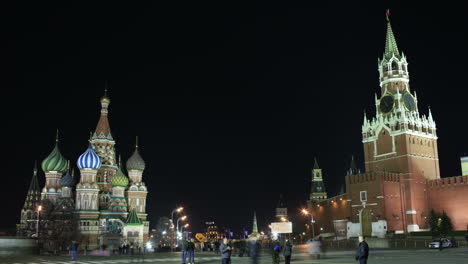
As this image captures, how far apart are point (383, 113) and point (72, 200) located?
50.9 meters

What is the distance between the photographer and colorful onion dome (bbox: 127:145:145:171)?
281 feet

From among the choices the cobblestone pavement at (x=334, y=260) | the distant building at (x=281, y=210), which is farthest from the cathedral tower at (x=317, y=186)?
the cobblestone pavement at (x=334, y=260)

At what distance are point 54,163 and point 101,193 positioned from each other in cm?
1269

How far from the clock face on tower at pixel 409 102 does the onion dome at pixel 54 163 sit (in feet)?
190

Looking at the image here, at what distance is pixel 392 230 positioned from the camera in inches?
2618

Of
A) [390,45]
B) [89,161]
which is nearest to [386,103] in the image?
[390,45]

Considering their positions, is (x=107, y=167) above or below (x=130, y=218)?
above

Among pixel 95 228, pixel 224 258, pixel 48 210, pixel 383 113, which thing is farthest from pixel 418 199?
pixel 224 258

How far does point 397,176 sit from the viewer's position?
231ft

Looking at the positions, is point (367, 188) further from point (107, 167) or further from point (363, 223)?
point (107, 167)

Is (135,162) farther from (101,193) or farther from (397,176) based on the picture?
(397,176)

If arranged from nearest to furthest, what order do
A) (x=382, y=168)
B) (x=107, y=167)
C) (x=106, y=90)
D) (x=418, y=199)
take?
(x=418, y=199) < (x=382, y=168) < (x=107, y=167) < (x=106, y=90)

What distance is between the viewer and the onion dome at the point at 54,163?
86125mm

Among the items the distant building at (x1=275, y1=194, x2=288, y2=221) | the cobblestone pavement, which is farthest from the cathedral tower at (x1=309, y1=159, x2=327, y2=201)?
the cobblestone pavement
